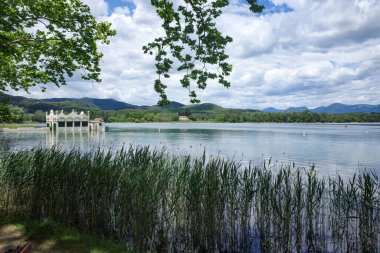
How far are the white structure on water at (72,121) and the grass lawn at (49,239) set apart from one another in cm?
11907

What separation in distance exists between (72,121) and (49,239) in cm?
14233

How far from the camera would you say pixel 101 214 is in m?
9.83

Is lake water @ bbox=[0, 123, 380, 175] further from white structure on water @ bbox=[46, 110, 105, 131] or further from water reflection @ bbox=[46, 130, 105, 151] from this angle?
white structure on water @ bbox=[46, 110, 105, 131]

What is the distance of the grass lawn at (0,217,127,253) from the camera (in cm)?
771

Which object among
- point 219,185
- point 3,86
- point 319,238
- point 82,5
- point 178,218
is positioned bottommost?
point 319,238

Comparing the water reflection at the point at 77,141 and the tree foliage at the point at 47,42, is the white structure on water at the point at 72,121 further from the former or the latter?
the tree foliage at the point at 47,42

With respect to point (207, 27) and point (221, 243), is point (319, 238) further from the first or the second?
point (207, 27)

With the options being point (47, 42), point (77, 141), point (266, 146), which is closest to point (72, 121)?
point (77, 141)

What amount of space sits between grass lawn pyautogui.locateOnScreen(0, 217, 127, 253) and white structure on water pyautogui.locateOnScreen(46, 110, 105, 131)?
119069mm

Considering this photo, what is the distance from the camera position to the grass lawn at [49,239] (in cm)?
771

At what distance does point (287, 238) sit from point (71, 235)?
22.6ft

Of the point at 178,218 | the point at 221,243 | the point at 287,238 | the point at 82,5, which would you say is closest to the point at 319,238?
the point at 287,238

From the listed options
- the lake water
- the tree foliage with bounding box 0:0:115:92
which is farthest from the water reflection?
the tree foliage with bounding box 0:0:115:92

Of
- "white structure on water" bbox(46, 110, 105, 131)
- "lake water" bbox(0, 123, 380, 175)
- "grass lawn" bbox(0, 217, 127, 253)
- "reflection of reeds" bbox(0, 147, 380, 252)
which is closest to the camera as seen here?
"grass lawn" bbox(0, 217, 127, 253)
